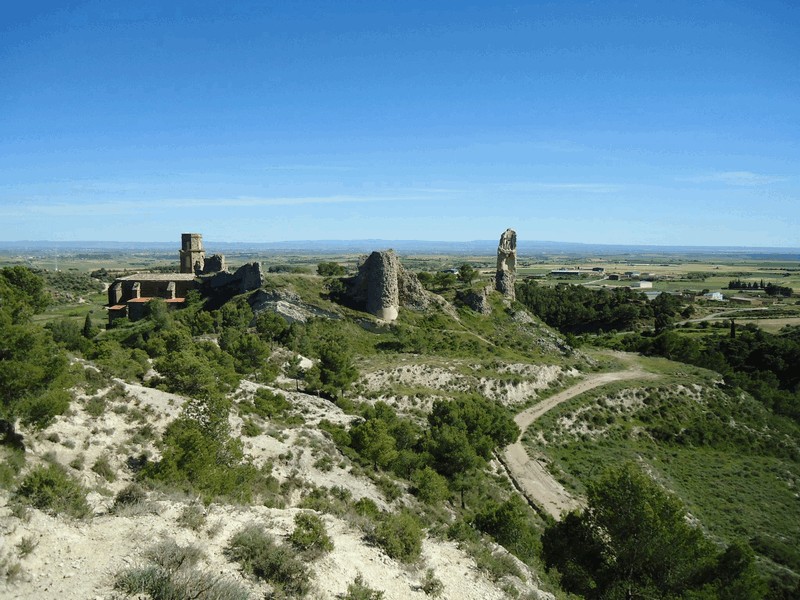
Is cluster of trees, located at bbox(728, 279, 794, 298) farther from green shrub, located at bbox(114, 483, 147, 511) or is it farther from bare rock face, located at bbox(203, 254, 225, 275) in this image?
green shrub, located at bbox(114, 483, 147, 511)

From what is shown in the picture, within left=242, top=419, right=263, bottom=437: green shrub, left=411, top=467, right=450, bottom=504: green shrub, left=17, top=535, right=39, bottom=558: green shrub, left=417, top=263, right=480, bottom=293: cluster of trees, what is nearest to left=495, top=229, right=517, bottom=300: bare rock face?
left=417, top=263, right=480, bottom=293: cluster of trees

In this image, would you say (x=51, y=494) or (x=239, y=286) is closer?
(x=51, y=494)

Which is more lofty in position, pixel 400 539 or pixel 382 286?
pixel 382 286

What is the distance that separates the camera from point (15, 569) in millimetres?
10398

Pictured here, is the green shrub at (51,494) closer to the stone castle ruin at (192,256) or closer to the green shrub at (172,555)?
the green shrub at (172,555)

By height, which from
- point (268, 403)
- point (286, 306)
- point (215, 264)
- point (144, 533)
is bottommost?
point (268, 403)

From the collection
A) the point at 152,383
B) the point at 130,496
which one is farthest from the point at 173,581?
the point at 152,383

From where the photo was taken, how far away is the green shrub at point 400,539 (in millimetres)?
15727

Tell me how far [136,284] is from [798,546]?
71118 mm

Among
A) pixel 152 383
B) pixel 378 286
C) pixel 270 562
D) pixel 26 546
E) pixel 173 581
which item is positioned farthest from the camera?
pixel 378 286

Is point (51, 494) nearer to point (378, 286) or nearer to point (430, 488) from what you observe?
point (430, 488)

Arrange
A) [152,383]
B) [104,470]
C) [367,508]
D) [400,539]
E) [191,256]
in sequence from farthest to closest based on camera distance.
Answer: [191,256] → [152,383] → [367,508] → [104,470] → [400,539]

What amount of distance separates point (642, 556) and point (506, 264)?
6108 cm

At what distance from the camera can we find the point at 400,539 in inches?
638
